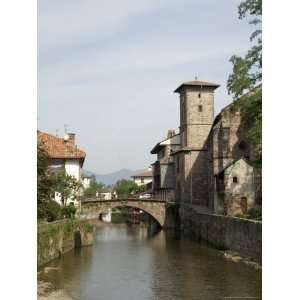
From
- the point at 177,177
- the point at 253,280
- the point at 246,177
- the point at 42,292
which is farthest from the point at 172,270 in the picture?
the point at 177,177

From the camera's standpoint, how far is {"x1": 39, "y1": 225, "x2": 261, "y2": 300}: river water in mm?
17641

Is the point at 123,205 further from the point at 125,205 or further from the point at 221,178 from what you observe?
the point at 221,178

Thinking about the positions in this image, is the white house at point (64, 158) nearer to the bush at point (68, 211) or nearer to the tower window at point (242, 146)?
the bush at point (68, 211)

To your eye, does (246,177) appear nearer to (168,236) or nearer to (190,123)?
(168,236)

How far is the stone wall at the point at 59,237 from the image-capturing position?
2406 cm

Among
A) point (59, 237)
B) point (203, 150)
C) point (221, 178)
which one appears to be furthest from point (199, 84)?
point (59, 237)

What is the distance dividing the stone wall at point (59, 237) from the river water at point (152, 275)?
59 cm

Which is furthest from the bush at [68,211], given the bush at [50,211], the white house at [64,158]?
the white house at [64,158]

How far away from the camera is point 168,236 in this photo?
43594 millimetres

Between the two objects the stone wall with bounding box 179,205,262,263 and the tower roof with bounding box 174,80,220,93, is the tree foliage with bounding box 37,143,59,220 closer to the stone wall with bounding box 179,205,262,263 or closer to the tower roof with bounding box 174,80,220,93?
the stone wall with bounding box 179,205,262,263

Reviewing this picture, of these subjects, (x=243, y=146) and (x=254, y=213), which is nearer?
(x=254, y=213)

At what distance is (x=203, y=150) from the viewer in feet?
179

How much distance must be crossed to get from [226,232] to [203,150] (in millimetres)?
24356
